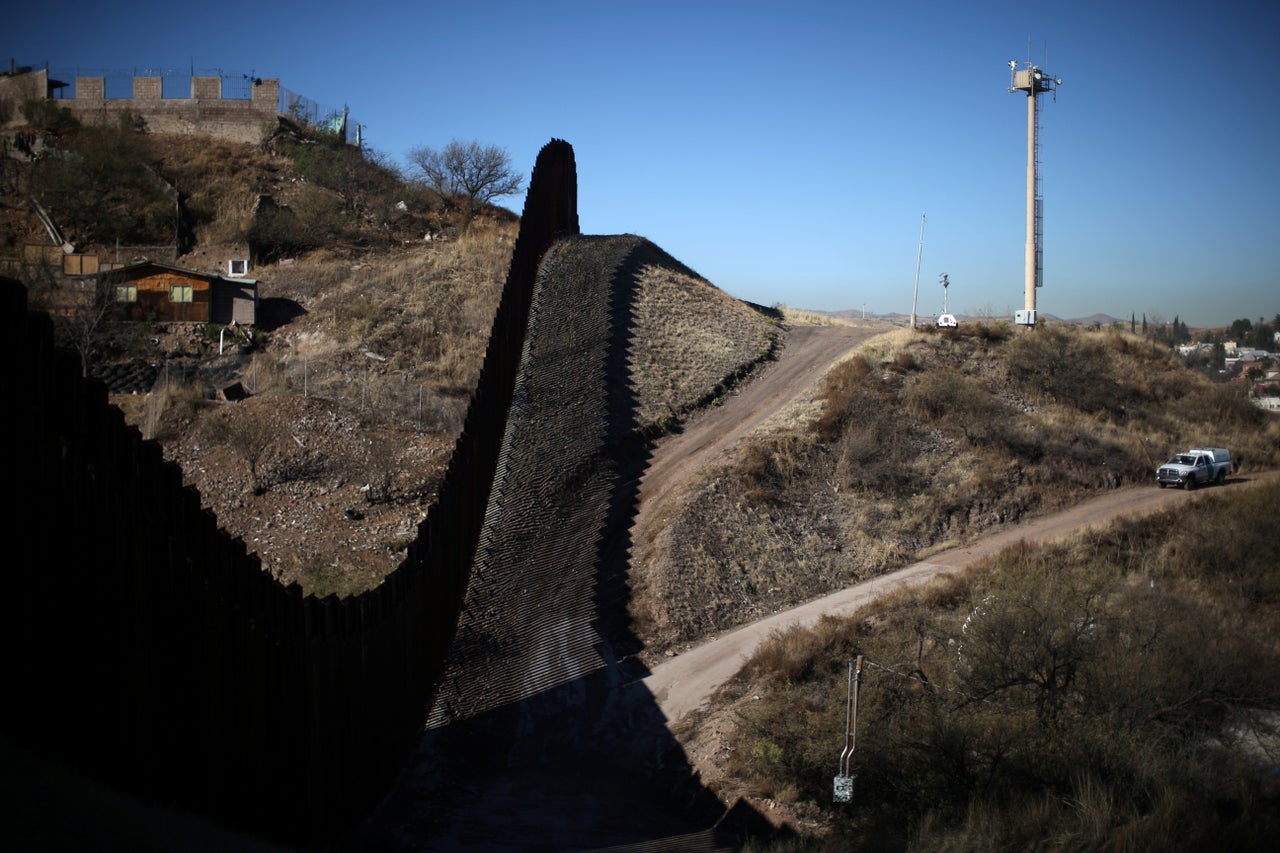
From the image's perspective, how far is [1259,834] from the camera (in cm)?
863

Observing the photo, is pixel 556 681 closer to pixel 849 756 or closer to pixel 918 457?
pixel 849 756

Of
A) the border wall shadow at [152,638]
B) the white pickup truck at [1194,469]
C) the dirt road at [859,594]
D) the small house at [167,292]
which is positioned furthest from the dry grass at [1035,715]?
the small house at [167,292]

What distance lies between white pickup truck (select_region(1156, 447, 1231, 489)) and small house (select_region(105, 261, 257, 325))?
3976cm

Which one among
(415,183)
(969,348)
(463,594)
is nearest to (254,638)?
(463,594)

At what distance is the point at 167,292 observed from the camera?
1861 inches

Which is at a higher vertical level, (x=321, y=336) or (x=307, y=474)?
(x=321, y=336)

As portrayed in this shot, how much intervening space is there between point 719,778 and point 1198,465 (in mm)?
20623

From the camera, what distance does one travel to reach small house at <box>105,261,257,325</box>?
46688 mm

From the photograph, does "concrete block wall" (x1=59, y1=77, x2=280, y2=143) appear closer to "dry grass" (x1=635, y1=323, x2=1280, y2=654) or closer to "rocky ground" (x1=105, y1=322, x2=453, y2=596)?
"rocky ground" (x1=105, y1=322, x2=453, y2=596)

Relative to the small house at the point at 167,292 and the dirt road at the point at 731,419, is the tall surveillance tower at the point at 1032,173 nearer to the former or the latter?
the dirt road at the point at 731,419

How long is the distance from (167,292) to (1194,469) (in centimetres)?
4242

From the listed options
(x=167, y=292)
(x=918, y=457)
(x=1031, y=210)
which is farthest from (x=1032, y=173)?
(x=167, y=292)

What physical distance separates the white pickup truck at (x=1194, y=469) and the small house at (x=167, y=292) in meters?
39.8

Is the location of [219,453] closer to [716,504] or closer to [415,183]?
[716,504]
